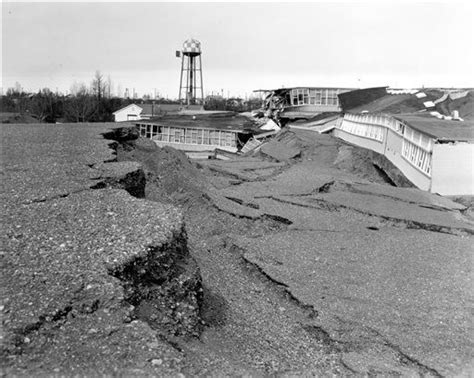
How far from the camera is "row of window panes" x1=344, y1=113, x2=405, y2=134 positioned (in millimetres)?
16470

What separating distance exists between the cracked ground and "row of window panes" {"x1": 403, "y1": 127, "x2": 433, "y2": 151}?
153 cm

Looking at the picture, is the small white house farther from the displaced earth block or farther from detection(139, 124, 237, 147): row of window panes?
the displaced earth block

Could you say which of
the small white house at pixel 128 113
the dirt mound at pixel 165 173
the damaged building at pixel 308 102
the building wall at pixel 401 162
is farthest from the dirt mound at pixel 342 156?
the small white house at pixel 128 113

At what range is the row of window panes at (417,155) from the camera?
497 inches

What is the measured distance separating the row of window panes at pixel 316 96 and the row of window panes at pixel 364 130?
632 inches

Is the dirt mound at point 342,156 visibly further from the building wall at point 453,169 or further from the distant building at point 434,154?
the building wall at point 453,169

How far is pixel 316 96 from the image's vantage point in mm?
43531

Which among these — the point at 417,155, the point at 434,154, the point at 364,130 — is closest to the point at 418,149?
the point at 417,155

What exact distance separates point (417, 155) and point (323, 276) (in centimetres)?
869

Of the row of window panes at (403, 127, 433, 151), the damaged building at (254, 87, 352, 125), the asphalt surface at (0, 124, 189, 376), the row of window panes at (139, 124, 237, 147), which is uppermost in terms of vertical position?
the damaged building at (254, 87, 352, 125)

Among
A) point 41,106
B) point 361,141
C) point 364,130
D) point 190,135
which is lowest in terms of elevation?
point 190,135

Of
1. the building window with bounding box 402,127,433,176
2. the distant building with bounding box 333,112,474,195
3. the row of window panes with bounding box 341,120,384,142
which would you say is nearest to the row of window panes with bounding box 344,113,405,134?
the distant building with bounding box 333,112,474,195

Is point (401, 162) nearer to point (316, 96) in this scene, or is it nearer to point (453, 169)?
point (453, 169)

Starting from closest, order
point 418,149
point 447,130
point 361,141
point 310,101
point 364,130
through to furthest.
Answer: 1. point 447,130
2. point 418,149
3. point 364,130
4. point 361,141
5. point 310,101
